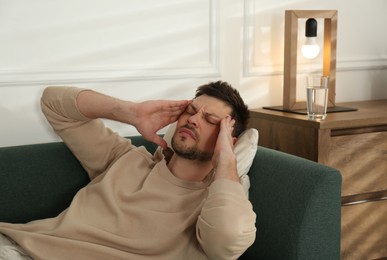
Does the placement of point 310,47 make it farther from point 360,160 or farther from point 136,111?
point 136,111

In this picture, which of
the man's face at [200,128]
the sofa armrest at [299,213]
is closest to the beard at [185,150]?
the man's face at [200,128]

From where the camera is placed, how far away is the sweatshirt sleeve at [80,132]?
2012mm

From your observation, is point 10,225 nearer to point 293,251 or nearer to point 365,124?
point 293,251

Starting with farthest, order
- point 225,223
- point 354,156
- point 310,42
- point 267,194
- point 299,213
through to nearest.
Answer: point 310,42
point 354,156
point 267,194
point 299,213
point 225,223

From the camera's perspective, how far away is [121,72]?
2.43 meters

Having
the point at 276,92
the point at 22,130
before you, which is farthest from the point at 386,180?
the point at 22,130

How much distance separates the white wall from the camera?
7.41 ft

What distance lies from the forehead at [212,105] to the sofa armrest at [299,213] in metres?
0.25

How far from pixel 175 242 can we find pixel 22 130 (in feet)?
2.78

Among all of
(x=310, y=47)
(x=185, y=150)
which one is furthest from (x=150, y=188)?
(x=310, y=47)

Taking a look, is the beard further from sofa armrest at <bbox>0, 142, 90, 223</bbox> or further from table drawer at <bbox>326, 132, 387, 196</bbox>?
table drawer at <bbox>326, 132, 387, 196</bbox>

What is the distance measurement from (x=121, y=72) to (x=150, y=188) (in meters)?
0.69

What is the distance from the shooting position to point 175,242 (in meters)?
1.79

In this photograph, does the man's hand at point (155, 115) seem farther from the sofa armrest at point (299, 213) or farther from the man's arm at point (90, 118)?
the sofa armrest at point (299, 213)
